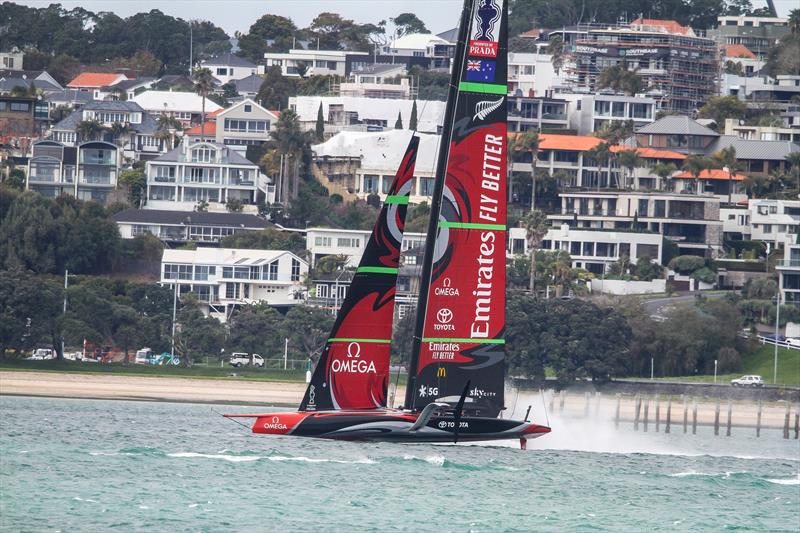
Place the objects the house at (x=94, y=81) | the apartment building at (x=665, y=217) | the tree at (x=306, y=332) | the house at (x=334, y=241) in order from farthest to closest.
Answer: the house at (x=94, y=81) → the apartment building at (x=665, y=217) → the house at (x=334, y=241) → the tree at (x=306, y=332)

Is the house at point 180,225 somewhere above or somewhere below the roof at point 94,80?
below

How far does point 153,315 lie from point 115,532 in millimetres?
51715

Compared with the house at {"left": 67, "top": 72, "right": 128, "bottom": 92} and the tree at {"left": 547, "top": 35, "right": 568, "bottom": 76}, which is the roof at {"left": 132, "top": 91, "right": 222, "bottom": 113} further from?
the tree at {"left": 547, "top": 35, "right": 568, "bottom": 76}

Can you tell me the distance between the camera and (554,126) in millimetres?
148375

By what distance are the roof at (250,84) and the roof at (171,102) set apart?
15824mm

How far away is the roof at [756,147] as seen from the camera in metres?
138

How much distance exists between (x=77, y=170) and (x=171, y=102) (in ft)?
131

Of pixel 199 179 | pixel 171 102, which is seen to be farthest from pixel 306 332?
pixel 171 102

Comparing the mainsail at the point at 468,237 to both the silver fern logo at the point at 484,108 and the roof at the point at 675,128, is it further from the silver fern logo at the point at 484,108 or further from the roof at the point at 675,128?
the roof at the point at 675,128

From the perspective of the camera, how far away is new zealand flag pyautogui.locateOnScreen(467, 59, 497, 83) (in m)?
36.3

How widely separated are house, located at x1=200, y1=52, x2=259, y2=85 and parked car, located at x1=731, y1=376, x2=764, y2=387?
11402 cm

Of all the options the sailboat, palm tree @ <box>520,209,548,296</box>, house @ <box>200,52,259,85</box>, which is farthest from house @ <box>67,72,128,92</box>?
the sailboat

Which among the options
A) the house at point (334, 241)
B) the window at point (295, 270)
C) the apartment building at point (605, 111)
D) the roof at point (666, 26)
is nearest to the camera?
the window at point (295, 270)

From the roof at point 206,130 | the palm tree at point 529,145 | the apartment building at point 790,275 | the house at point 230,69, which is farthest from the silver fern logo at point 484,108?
the house at point 230,69
